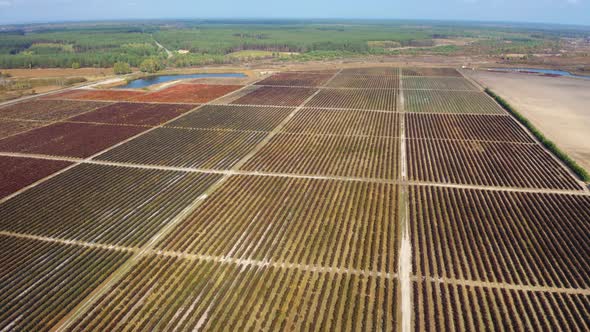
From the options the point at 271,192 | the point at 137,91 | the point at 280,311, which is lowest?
the point at 280,311

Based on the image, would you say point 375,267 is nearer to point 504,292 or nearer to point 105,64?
point 504,292

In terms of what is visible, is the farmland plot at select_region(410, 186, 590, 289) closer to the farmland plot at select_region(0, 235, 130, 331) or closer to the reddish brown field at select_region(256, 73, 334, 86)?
the farmland plot at select_region(0, 235, 130, 331)

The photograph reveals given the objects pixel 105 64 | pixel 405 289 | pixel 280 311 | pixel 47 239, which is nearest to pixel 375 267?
pixel 405 289

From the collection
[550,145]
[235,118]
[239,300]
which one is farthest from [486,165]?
[235,118]

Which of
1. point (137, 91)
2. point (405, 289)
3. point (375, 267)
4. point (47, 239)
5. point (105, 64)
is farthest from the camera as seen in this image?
point (105, 64)

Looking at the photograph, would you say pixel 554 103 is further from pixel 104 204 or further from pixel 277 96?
pixel 104 204

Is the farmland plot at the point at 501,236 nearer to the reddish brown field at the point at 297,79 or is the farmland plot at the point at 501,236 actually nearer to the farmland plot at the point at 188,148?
the farmland plot at the point at 188,148
